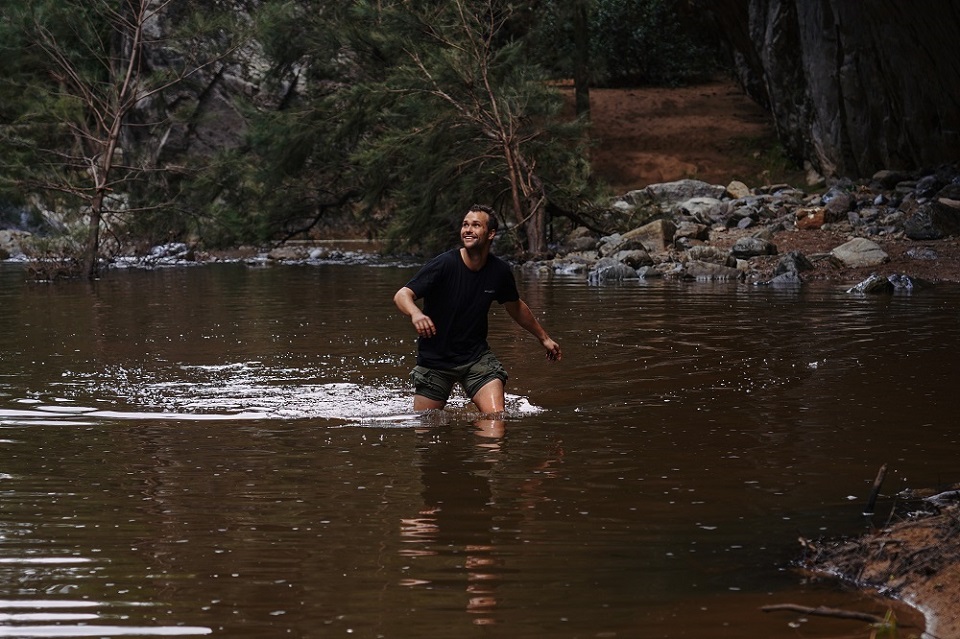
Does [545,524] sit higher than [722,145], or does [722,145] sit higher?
[722,145]

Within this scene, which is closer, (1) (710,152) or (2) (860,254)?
(2) (860,254)

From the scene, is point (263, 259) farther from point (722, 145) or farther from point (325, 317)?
point (325, 317)

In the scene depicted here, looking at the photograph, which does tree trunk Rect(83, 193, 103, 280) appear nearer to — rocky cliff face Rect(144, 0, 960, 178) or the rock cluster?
rocky cliff face Rect(144, 0, 960, 178)

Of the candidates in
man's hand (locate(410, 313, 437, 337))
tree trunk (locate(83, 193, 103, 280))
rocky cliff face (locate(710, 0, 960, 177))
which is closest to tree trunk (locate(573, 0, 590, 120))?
rocky cliff face (locate(710, 0, 960, 177))

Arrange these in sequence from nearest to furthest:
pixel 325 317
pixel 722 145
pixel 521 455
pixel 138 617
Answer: pixel 138 617 < pixel 521 455 < pixel 325 317 < pixel 722 145

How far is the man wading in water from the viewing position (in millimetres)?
8461

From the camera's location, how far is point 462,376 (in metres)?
8.77

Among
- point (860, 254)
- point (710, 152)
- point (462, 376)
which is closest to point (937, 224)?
point (860, 254)

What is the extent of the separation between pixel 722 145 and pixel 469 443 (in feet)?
108

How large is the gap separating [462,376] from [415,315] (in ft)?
3.71

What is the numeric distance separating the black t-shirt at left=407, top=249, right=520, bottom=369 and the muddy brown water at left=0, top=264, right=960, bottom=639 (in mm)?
466

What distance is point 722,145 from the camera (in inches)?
1544

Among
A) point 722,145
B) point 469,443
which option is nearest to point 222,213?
point 722,145

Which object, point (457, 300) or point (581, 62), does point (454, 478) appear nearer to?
point (457, 300)
